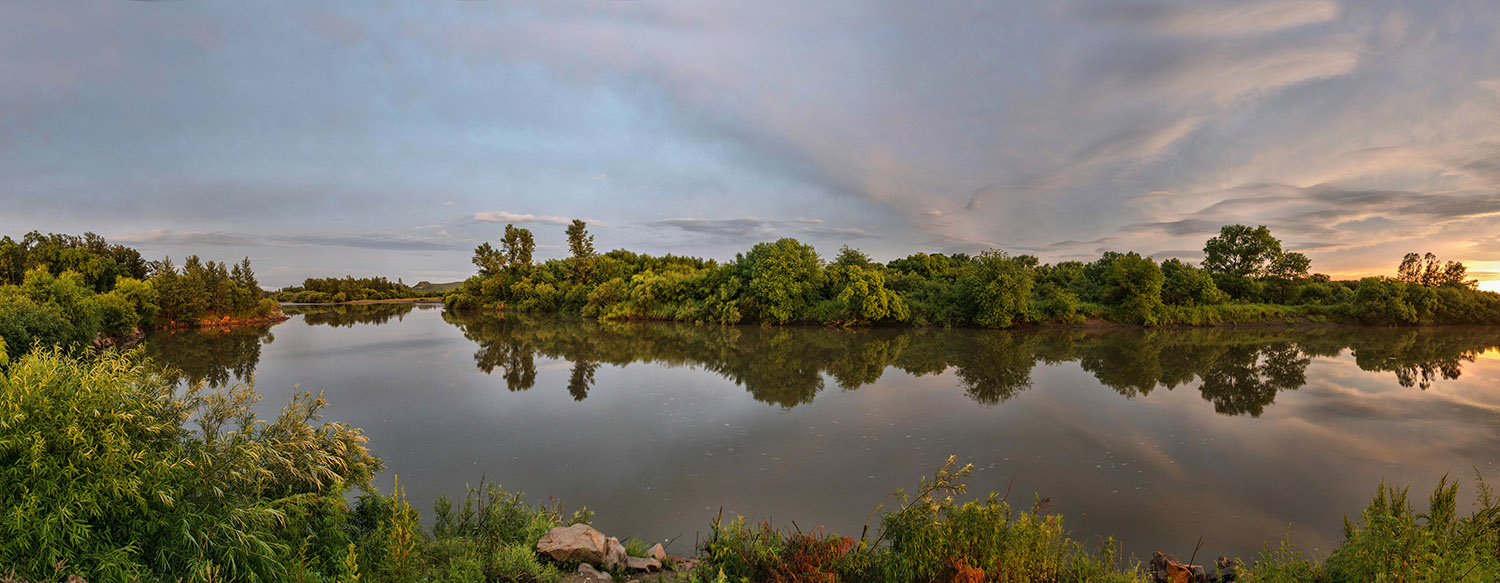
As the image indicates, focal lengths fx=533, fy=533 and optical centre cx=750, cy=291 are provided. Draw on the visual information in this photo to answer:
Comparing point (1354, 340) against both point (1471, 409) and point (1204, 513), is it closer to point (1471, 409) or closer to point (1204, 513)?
point (1471, 409)

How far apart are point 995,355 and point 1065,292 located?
19606mm

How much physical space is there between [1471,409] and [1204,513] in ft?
43.4

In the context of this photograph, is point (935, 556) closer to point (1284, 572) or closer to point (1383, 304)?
point (1284, 572)

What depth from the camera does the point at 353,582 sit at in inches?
144

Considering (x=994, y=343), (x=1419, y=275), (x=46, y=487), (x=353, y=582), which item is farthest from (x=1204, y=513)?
(x=1419, y=275)

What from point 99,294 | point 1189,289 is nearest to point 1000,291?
point 1189,289

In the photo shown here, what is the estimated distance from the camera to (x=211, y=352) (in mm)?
24016

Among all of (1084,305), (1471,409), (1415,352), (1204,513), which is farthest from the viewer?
(1084,305)

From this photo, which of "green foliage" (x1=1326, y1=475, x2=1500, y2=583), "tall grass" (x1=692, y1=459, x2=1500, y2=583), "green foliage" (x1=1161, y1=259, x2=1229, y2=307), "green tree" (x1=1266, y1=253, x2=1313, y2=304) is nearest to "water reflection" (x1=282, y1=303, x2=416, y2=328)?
"tall grass" (x1=692, y1=459, x2=1500, y2=583)

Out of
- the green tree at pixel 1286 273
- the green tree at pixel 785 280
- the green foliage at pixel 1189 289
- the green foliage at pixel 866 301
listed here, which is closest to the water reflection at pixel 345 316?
the green tree at pixel 785 280

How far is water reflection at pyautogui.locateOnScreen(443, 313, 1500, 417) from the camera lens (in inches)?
635

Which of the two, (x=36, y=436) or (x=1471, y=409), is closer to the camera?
(x=36, y=436)

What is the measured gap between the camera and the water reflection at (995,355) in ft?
52.9

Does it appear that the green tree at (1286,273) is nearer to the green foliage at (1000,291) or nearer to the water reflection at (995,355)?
the water reflection at (995,355)
